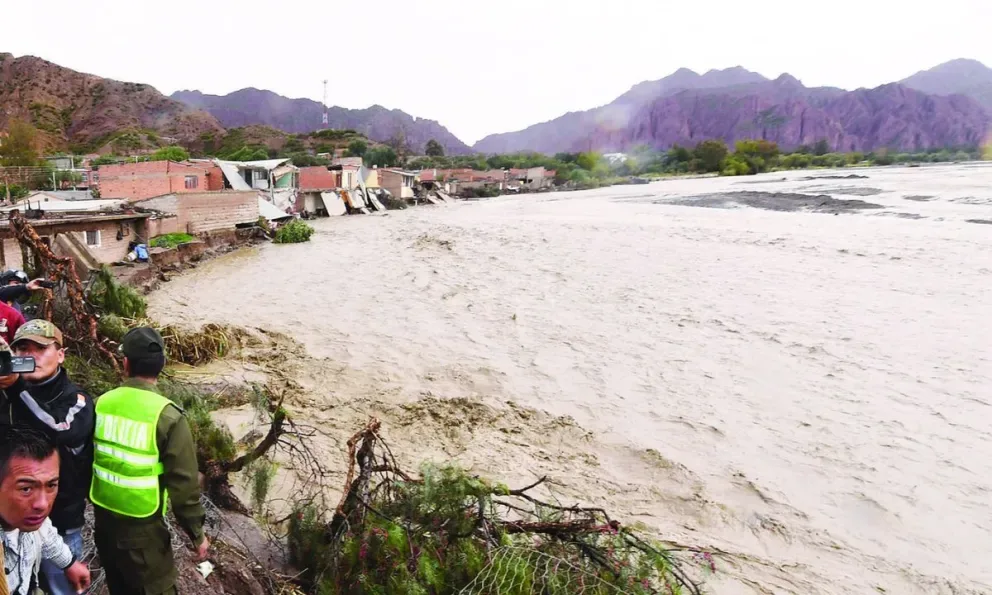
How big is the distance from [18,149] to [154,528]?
43858 mm

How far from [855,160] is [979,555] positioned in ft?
300

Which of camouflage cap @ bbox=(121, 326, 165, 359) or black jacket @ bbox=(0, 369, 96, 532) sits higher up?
camouflage cap @ bbox=(121, 326, 165, 359)

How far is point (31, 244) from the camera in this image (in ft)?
18.3

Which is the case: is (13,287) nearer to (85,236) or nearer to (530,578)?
(530,578)

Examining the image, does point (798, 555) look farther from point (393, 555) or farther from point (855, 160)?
point (855, 160)

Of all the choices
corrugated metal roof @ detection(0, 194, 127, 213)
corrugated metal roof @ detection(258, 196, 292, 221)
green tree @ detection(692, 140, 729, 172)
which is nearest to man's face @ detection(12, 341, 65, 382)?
corrugated metal roof @ detection(0, 194, 127, 213)

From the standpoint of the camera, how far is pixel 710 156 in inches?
3479

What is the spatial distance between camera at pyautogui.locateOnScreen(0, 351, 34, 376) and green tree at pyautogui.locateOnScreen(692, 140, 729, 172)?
92.8 meters

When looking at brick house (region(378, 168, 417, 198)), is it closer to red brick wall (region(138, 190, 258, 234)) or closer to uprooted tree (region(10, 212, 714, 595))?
red brick wall (region(138, 190, 258, 234))

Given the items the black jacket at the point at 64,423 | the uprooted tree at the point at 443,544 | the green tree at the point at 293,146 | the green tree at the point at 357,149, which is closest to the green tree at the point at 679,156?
the green tree at the point at 357,149

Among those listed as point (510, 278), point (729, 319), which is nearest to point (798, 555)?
point (729, 319)

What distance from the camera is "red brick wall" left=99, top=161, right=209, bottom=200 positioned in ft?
79.3

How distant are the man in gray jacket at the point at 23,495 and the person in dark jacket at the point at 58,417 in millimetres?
206

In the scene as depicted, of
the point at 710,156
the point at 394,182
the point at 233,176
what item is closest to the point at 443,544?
the point at 233,176
